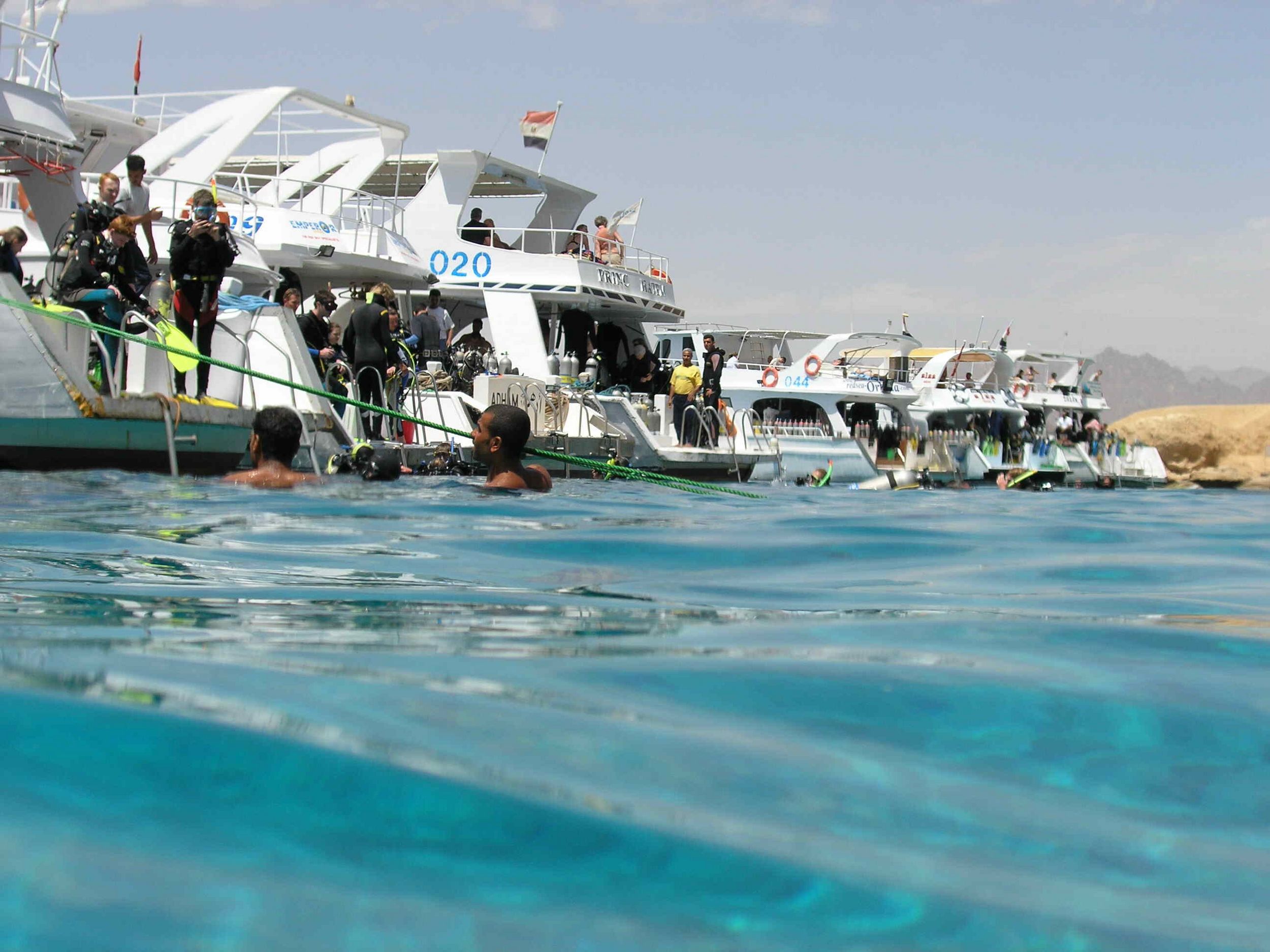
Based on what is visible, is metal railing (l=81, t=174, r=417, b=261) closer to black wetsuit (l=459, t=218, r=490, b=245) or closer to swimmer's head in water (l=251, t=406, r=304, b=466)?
black wetsuit (l=459, t=218, r=490, b=245)

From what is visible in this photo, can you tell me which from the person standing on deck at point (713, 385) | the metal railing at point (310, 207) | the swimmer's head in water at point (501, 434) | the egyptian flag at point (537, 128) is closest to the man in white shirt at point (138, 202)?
the swimmer's head in water at point (501, 434)

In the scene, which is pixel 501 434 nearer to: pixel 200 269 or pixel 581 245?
pixel 200 269

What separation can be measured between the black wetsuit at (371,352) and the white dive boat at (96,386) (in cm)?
67

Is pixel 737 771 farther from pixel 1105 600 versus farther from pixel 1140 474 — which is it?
pixel 1140 474

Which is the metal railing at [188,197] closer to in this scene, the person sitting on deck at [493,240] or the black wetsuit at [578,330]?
the person sitting on deck at [493,240]

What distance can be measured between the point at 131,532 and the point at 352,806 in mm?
3885

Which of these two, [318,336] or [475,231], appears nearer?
[318,336]

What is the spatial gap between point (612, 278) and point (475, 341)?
2.98 meters

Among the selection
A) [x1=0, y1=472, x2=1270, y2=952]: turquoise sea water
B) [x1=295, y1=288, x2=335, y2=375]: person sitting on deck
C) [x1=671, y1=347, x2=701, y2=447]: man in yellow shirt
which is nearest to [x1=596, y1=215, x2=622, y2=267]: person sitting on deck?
[x1=671, y1=347, x2=701, y2=447]: man in yellow shirt

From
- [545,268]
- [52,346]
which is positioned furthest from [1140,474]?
[52,346]

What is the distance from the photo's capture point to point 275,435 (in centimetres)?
752

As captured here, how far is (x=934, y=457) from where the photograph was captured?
26.5 meters

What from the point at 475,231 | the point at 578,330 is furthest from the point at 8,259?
the point at 578,330

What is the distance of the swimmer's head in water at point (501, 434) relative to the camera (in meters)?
7.84
